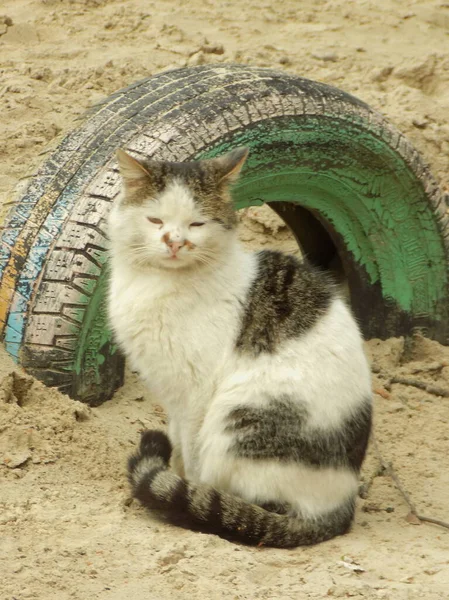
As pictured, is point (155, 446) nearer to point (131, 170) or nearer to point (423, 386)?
point (131, 170)

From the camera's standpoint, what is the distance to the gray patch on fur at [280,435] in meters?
3.12

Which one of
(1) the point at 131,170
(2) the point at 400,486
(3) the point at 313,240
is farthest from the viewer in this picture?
(3) the point at 313,240

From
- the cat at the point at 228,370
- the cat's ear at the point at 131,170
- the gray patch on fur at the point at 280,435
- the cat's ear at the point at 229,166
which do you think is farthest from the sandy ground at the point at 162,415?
the cat's ear at the point at 229,166

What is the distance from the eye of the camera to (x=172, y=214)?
10.2 feet

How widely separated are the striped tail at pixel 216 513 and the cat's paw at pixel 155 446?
0.11 metres

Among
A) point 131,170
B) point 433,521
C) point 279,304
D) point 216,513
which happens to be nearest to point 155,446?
point 216,513

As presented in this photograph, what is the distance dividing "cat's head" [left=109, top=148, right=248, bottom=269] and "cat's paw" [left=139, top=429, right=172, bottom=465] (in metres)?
0.62

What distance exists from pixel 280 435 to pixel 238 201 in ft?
4.36

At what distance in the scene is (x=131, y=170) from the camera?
3.17 meters

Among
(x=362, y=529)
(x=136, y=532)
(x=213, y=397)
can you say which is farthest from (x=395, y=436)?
(x=136, y=532)

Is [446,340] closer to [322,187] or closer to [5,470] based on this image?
[322,187]

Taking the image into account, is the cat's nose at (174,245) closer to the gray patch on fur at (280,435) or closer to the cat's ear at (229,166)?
the cat's ear at (229,166)

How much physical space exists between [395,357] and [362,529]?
154 cm

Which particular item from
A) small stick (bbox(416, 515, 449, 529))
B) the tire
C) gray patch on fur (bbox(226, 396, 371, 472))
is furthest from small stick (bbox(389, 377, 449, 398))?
gray patch on fur (bbox(226, 396, 371, 472))
